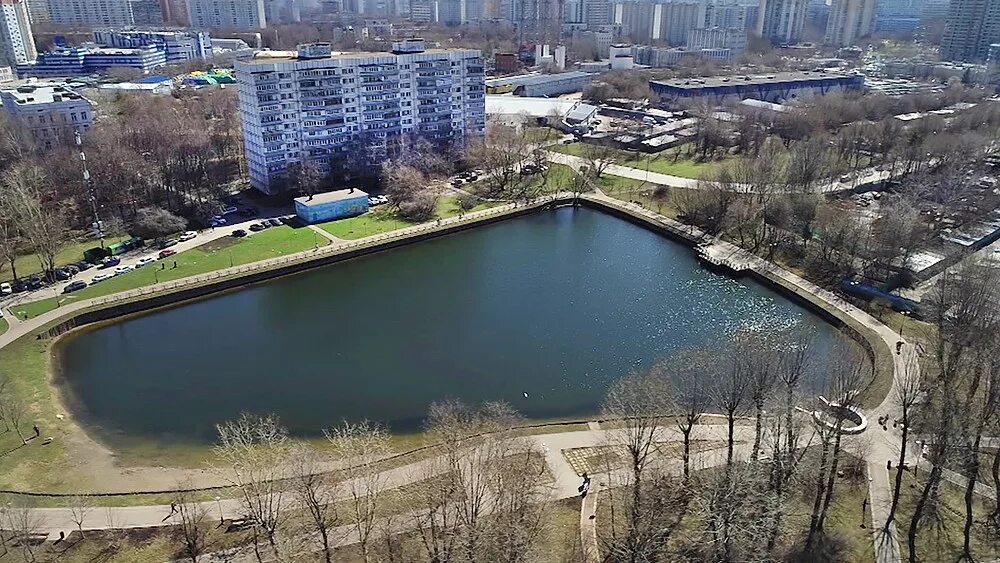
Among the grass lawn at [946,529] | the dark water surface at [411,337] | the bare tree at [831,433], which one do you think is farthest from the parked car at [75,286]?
the grass lawn at [946,529]

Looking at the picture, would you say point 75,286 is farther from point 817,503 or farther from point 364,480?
point 817,503

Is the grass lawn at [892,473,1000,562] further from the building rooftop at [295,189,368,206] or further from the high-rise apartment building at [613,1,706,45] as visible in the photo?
the high-rise apartment building at [613,1,706,45]

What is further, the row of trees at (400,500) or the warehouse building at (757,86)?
the warehouse building at (757,86)

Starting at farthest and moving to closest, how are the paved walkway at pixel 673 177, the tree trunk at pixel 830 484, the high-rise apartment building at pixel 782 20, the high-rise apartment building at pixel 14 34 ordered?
the high-rise apartment building at pixel 782 20 < the high-rise apartment building at pixel 14 34 < the paved walkway at pixel 673 177 < the tree trunk at pixel 830 484

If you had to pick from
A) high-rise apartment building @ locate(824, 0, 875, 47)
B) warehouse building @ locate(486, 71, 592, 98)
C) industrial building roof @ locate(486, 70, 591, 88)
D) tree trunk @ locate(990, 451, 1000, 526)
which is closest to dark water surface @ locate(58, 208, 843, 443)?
tree trunk @ locate(990, 451, 1000, 526)

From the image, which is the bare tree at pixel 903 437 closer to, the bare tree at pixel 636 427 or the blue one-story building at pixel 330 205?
the bare tree at pixel 636 427

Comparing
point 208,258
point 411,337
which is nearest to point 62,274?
point 208,258

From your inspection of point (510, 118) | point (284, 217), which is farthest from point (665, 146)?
point (284, 217)
